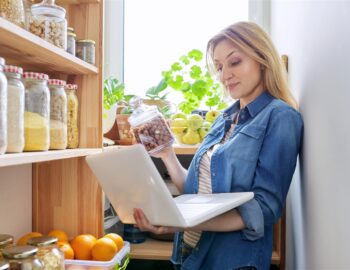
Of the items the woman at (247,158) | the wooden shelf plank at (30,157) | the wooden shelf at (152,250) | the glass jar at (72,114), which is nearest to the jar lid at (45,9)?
the glass jar at (72,114)

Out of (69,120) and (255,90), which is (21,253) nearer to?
(69,120)

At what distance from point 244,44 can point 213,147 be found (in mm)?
A: 309

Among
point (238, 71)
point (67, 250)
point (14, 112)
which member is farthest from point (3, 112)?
point (238, 71)

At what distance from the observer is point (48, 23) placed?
89 centimetres

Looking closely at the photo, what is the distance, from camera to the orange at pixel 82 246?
3.54ft

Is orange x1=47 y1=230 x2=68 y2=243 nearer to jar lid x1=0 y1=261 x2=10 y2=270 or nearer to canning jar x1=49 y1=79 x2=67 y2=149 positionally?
canning jar x1=49 y1=79 x2=67 y2=149

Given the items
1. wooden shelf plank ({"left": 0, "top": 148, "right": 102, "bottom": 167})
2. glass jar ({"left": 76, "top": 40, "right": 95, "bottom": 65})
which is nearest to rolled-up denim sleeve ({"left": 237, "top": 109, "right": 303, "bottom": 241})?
wooden shelf plank ({"left": 0, "top": 148, "right": 102, "bottom": 167})

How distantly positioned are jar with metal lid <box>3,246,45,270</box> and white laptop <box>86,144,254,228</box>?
0.21 meters

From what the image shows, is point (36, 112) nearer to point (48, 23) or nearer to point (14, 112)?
point (14, 112)

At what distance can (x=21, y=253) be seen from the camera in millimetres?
731

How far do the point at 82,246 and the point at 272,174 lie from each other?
57 cm

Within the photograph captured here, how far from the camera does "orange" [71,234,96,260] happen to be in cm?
108

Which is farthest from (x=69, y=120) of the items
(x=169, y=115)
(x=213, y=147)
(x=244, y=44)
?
(x=169, y=115)

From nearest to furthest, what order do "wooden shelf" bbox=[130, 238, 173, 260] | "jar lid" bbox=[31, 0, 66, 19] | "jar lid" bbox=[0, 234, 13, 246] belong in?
"jar lid" bbox=[0, 234, 13, 246], "jar lid" bbox=[31, 0, 66, 19], "wooden shelf" bbox=[130, 238, 173, 260]
